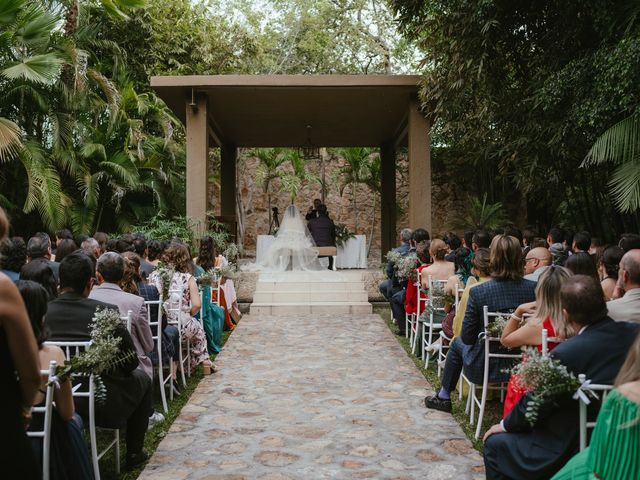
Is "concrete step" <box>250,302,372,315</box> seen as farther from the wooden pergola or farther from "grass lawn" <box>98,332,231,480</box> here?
"grass lawn" <box>98,332,231,480</box>

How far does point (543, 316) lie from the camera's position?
3.40 metres

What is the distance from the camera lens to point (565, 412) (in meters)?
2.69

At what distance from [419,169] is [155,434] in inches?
306

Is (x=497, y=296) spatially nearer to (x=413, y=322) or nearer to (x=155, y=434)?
(x=155, y=434)

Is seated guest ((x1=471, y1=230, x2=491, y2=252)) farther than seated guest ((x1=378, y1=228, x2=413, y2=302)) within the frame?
No

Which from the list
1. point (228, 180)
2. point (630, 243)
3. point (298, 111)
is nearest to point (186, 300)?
point (630, 243)

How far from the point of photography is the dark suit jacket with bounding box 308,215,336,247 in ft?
46.9

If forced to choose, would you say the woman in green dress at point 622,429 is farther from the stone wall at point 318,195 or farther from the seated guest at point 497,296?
the stone wall at point 318,195

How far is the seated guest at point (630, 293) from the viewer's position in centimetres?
355

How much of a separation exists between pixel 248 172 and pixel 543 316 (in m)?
18.8

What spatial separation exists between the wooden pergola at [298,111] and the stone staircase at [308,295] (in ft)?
5.73

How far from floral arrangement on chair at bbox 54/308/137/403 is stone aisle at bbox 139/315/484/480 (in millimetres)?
881

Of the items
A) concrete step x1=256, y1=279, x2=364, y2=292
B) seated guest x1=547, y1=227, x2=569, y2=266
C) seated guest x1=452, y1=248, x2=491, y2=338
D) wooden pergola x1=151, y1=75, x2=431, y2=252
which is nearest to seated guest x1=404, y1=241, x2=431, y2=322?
seated guest x1=547, y1=227, x2=569, y2=266

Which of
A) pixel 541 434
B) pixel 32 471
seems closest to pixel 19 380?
pixel 32 471
